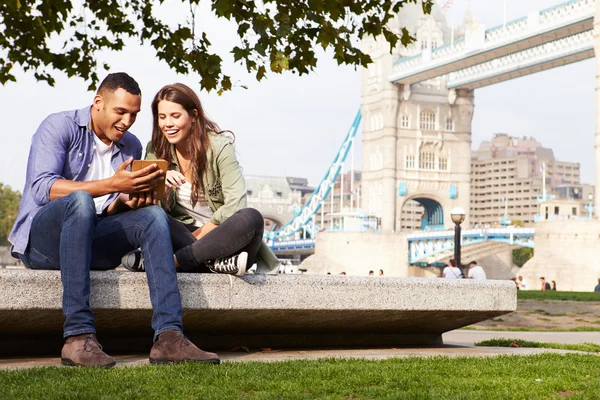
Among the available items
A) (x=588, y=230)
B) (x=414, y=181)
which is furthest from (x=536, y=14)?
(x=414, y=181)

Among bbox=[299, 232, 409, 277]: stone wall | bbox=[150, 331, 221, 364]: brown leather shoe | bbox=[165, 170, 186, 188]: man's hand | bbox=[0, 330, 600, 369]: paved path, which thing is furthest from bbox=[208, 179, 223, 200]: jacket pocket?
bbox=[299, 232, 409, 277]: stone wall

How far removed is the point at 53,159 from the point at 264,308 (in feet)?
3.69

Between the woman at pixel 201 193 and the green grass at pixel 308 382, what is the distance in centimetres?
54

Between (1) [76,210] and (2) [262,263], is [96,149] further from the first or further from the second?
(2) [262,263]

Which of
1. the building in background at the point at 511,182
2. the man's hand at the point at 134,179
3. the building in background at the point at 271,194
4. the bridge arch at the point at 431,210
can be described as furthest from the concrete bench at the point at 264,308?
the building in background at the point at 511,182

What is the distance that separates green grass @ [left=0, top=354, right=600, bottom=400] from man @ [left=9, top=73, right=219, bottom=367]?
0.17 metres

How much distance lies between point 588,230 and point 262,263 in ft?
104

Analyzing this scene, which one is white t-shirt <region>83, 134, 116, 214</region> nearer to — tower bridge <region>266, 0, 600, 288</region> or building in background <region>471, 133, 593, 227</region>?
tower bridge <region>266, 0, 600, 288</region>

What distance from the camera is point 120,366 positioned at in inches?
142

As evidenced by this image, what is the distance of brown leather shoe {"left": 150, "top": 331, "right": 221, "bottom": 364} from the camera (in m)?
3.55

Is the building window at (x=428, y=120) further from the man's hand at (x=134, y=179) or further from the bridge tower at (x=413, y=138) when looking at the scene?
the man's hand at (x=134, y=179)

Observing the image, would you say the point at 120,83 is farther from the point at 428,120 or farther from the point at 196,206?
the point at 428,120

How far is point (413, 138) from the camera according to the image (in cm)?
6281

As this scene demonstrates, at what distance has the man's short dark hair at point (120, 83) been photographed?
390 cm
